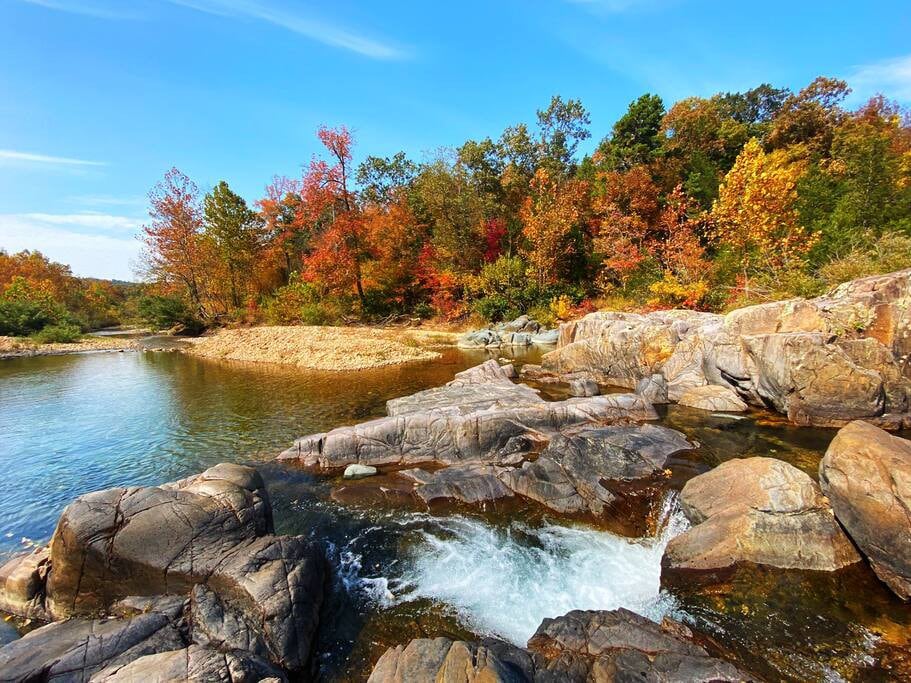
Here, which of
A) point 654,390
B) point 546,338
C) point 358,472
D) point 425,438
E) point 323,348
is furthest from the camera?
point 546,338

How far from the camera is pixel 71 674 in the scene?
160 inches

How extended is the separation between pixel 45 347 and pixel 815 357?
50.2 m

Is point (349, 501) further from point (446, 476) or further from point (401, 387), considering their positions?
point (401, 387)

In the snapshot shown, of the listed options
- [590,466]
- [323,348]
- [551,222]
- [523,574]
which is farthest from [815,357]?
[551,222]

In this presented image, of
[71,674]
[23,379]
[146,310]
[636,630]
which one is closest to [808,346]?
[636,630]

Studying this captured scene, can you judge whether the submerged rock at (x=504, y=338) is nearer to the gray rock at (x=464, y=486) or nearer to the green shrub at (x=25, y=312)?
the gray rock at (x=464, y=486)

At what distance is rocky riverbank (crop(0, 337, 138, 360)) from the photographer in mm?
31523

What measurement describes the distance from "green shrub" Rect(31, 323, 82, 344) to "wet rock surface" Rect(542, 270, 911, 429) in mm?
47880

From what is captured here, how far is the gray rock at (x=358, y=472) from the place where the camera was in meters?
9.81

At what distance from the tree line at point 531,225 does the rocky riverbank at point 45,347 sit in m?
6.53

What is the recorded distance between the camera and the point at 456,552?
7.06 m

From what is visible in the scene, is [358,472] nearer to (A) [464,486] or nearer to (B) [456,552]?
(A) [464,486]

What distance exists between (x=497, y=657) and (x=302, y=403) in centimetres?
1341

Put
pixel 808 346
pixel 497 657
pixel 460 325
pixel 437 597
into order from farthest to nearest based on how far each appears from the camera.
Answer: pixel 460 325
pixel 808 346
pixel 437 597
pixel 497 657
